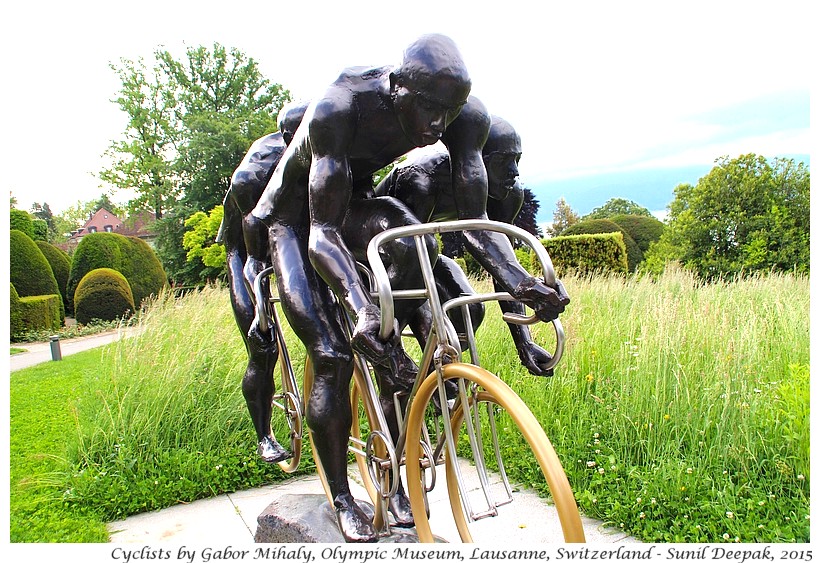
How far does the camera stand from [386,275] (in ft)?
6.21

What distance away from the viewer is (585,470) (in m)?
3.88

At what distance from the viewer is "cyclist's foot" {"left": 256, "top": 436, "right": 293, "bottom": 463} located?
3.34 meters

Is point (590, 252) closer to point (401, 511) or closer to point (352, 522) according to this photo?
point (401, 511)

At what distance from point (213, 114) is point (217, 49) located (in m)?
3.81

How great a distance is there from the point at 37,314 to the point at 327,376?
13801 mm

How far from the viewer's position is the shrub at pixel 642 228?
61.7ft

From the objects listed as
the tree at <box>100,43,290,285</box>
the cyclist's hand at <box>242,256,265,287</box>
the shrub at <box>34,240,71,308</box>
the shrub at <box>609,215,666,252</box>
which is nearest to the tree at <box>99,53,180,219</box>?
the tree at <box>100,43,290,285</box>

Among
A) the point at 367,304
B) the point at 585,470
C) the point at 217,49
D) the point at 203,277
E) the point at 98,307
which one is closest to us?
the point at 367,304

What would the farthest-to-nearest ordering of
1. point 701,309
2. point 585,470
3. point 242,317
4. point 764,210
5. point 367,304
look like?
point 764,210
point 701,309
point 585,470
point 242,317
point 367,304

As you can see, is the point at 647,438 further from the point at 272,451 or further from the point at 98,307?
the point at 98,307

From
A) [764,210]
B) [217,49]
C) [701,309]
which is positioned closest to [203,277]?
[217,49]

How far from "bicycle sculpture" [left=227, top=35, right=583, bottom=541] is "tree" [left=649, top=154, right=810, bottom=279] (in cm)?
780

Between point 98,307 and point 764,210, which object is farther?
point 98,307

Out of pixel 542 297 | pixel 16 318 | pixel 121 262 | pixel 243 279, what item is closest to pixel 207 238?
pixel 121 262
